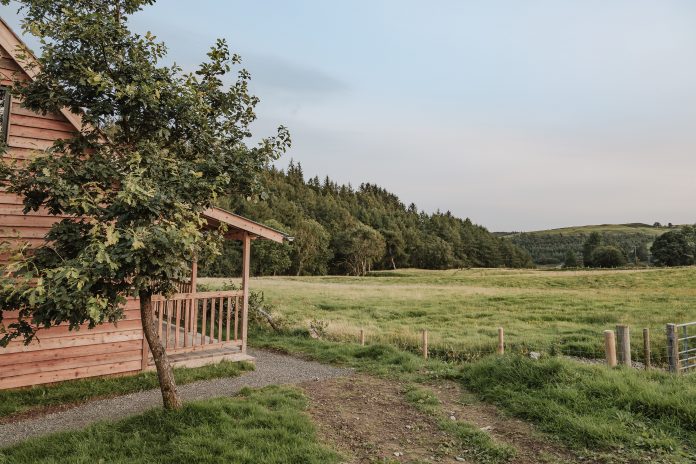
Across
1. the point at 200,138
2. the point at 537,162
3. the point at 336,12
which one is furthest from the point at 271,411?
the point at 537,162

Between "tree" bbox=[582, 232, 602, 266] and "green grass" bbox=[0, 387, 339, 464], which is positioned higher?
"tree" bbox=[582, 232, 602, 266]

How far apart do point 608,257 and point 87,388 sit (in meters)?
94.8

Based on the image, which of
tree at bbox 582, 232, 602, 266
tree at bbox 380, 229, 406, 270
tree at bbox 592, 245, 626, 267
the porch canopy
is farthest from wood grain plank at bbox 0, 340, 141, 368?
tree at bbox 582, 232, 602, 266

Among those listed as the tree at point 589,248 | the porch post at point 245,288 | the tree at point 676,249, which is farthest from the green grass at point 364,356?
the tree at point 589,248

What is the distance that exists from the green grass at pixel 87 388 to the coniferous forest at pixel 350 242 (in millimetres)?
47241

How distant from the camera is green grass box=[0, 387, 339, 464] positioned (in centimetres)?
495

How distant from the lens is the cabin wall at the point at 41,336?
25.5 feet

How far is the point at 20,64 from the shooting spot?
26.1 feet

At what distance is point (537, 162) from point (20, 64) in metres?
31.5

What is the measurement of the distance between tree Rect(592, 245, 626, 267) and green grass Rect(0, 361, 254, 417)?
91.3m

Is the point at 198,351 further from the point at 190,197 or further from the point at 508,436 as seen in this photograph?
the point at 508,436

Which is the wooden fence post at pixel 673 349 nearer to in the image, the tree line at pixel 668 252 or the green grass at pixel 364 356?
the green grass at pixel 364 356

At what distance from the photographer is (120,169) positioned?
579cm

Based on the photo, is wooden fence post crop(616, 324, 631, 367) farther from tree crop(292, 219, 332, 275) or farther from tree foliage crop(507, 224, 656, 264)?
tree foliage crop(507, 224, 656, 264)
